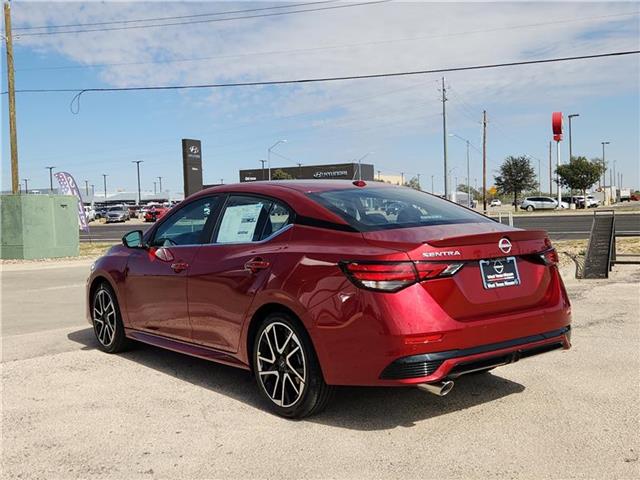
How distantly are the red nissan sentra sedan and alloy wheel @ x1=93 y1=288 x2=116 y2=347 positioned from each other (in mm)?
1076

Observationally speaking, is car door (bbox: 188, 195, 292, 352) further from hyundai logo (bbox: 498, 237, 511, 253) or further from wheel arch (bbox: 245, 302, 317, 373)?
hyundai logo (bbox: 498, 237, 511, 253)

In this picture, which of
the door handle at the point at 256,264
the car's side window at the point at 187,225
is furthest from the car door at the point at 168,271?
the door handle at the point at 256,264

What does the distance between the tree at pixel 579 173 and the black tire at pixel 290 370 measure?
67.4m

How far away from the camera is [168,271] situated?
17.9 ft

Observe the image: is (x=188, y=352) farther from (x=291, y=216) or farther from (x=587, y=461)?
(x=587, y=461)

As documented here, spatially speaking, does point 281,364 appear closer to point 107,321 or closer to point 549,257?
point 549,257

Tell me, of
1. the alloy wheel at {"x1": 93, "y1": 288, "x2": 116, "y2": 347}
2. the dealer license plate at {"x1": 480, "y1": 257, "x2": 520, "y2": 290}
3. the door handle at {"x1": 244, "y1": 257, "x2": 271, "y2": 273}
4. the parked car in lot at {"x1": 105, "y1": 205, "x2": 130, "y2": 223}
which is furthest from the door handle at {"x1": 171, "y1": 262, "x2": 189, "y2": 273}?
the parked car in lot at {"x1": 105, "y1": 205, "x2": 130, "y2": 223}

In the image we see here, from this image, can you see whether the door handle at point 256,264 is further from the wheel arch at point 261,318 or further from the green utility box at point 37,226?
the green utility box at point 37,226

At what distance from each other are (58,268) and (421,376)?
1555 cm

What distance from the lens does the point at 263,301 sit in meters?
4.38

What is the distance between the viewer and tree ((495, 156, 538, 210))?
76.8m

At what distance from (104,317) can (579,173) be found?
6689 centimetres

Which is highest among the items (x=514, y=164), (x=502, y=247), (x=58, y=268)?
(x=514, y=164)

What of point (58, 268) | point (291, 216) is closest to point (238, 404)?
point (291, 216)
